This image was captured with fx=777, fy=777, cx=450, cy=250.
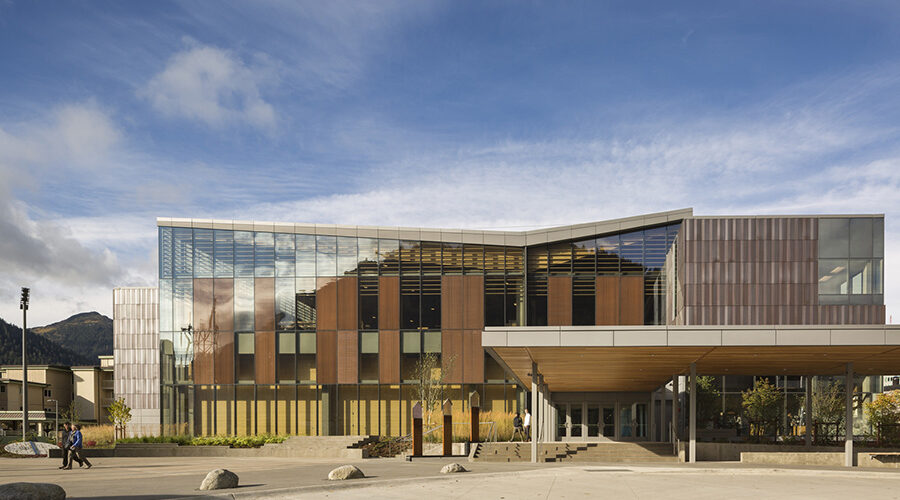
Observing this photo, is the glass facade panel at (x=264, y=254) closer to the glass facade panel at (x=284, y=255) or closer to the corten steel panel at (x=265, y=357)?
the glass facade panel at (x=284, y=255)

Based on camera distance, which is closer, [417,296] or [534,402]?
[534,402]

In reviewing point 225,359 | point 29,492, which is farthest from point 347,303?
point 29,492

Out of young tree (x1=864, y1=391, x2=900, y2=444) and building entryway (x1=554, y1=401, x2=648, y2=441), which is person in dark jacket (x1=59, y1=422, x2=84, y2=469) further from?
young tree (x1=864, y1=391, x2=900, y2=444)

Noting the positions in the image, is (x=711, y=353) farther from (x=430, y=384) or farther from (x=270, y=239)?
(x=270, y=239)

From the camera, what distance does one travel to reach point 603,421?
40.8 meters

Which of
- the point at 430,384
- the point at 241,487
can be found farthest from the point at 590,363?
the point at 430,384

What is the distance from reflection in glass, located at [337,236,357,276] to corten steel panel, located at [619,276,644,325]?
15076 mm

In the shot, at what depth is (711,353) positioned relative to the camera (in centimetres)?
2305

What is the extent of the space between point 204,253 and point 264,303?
4.61m

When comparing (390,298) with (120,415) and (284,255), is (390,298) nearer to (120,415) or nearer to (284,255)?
(284,255)

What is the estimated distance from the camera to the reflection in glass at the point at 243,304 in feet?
146

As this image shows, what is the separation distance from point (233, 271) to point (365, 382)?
32.6 feet

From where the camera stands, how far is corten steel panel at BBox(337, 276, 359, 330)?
44.2m

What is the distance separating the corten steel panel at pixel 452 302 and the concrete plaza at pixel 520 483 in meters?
20.0
